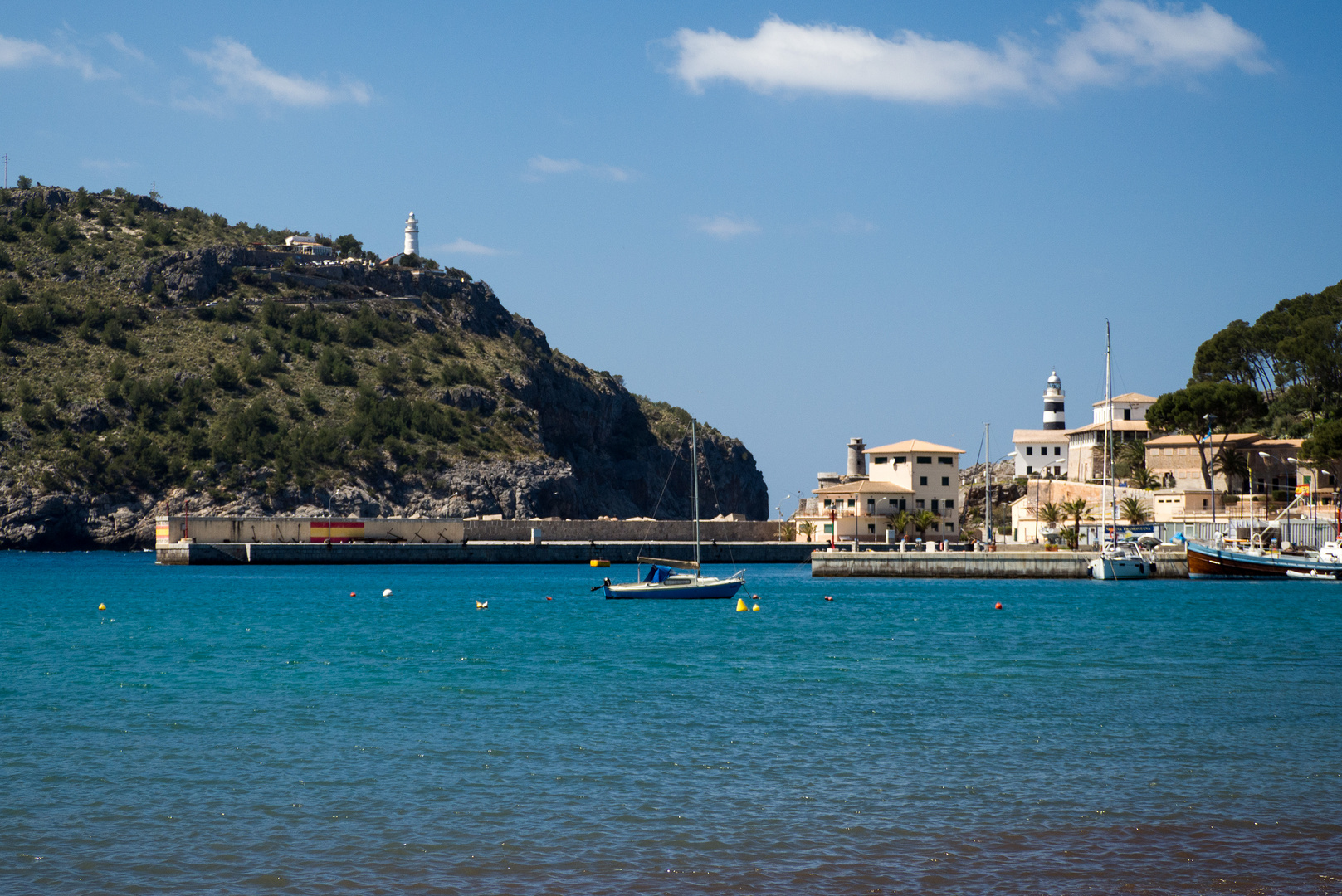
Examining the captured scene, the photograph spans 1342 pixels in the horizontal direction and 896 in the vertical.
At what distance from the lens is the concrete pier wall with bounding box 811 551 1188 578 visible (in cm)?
7188

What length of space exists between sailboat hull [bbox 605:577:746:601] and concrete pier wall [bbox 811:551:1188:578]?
17.9 metres

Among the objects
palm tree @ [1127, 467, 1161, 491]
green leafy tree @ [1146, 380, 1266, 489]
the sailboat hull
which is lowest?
the sailboat hull

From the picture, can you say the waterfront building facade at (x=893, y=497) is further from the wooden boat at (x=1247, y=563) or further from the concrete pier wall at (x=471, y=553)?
the wooden boat at (x=1247, y=563)

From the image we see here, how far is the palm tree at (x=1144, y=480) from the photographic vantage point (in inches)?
3757

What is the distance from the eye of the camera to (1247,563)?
232 feet

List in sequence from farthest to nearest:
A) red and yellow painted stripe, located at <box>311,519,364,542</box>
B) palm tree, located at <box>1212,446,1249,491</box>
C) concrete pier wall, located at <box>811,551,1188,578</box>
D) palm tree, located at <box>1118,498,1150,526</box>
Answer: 1. red and yellow painted stripe, located at <box>311,519,364,542</box>
2. palm tree, located at <box>1212,446,1249,491</box>
3. palm tree, located at <box>1118,498,1150,526</box>
4. concrete pier wall, located at <box>811,551,1188,578</box>

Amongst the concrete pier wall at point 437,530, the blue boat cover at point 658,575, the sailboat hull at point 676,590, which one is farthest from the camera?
the concrete pier wall at point 437,530

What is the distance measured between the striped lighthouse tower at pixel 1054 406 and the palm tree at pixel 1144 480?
99.7 ft

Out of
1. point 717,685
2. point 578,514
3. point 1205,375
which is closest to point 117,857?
point 717,685

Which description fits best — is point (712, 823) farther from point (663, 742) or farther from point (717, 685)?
point (717, 685)

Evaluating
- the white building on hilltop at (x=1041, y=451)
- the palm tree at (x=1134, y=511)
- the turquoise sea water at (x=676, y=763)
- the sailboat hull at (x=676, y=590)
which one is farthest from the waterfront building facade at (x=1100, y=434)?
the turquoise sea water at (x=676, y=763)

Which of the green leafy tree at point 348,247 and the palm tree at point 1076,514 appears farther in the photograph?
the green leafy tree at point 348,247

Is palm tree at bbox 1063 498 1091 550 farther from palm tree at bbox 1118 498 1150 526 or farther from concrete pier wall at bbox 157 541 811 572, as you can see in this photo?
concrete pier wall at bbox 157 541 811 572

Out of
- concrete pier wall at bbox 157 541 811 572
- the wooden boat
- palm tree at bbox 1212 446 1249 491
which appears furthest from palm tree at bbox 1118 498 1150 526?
concrete pier wall at bbox 157 541 811 572
